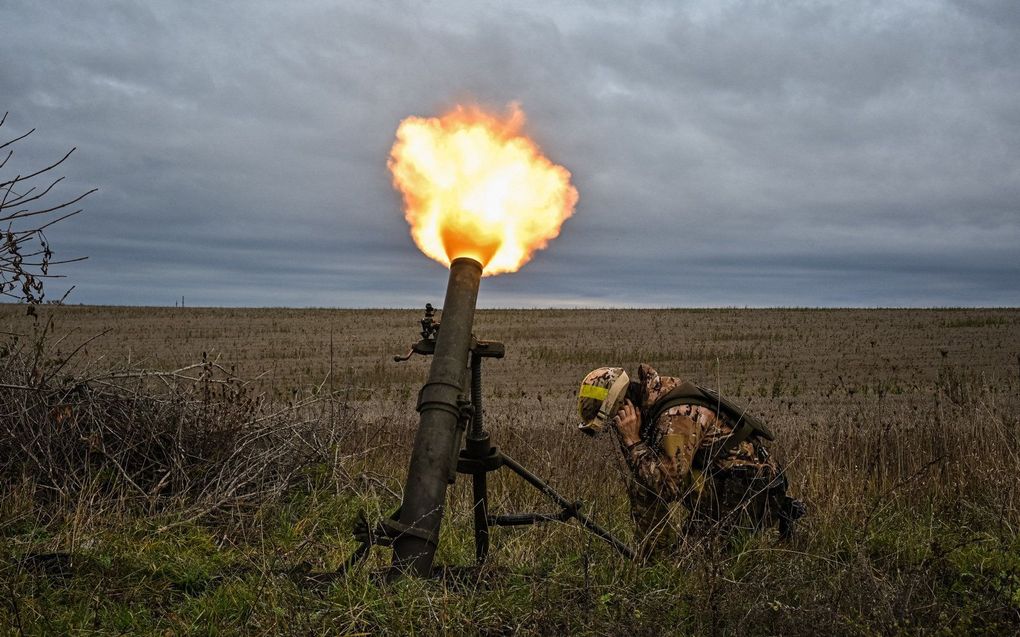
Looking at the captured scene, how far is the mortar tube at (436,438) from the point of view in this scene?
13.3 feet

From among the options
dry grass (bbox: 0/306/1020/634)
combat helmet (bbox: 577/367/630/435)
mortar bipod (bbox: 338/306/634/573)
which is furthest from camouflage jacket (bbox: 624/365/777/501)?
mortar bipod (bbox: 338/306/634/573)

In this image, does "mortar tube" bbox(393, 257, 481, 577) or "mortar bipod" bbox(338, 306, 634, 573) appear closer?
"mortar tube" bbox(393, 257, 481, 577)

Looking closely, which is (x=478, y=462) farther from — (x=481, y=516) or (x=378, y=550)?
(x=378, y=550)

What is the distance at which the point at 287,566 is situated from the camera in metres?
4.61

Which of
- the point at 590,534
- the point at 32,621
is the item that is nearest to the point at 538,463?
the point at 590,534

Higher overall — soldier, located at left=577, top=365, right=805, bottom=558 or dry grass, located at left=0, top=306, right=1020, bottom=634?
soldier, located at left=577, top=365, right=805, bottom=558

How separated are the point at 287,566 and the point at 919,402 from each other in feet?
50.6

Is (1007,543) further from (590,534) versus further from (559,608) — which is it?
(559,608)

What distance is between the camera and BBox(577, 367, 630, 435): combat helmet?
5184mm

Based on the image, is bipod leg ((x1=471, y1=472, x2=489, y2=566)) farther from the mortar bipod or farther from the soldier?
the soldier

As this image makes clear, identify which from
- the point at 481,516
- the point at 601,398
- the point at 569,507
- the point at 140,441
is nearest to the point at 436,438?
the point at 481,516

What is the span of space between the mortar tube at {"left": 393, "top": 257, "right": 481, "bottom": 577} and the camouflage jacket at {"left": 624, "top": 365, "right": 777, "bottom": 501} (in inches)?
57.8

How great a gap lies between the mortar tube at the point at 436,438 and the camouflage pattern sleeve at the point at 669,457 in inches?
56.6

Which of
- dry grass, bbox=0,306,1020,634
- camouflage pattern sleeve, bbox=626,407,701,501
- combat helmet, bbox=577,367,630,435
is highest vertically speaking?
combat helmet, bbox=577,367,630,435
